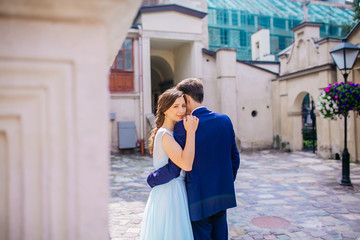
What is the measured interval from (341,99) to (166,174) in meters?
6.10

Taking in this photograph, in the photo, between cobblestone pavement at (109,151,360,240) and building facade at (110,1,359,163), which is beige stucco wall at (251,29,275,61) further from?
cobblestone pavement at (109,151,360,240)

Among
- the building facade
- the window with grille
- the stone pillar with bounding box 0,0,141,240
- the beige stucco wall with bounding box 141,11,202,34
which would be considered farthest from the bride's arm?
the window with grille

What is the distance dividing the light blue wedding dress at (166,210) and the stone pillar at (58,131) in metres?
1.73

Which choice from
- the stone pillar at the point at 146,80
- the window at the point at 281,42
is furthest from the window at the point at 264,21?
the stone pillar at the point at 146,80

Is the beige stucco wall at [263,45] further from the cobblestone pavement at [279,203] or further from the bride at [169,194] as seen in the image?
the bride at [169,194]

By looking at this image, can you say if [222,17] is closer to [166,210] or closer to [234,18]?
[234,18]

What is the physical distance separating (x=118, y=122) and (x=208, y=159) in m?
11.9

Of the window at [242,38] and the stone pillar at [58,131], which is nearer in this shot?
the stone pillar at [58,131]

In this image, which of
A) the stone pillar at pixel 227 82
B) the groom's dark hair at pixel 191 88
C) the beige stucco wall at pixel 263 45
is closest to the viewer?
the groom's dark hair at pixel 191 88

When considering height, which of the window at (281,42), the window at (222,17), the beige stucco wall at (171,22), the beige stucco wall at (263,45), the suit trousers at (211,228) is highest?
the window at (222,17)

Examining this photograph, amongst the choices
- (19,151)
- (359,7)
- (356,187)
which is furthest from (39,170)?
(359,7)

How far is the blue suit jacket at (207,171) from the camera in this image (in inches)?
103

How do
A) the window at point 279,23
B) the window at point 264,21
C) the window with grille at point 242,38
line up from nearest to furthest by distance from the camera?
1. the window with grille at point 242,38
2. the window at point 264,21
3. the window at point 279,23

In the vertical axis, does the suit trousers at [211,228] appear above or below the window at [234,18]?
below
